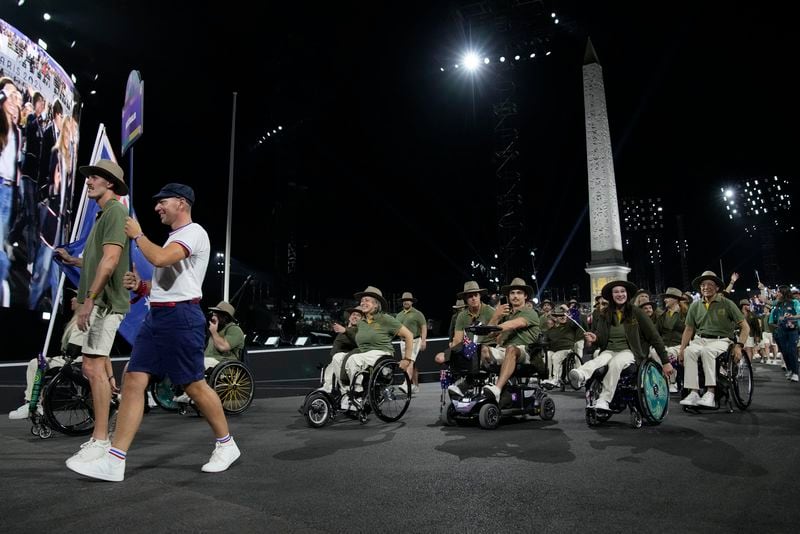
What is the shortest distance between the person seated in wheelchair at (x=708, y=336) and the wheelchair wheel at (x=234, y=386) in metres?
5.22

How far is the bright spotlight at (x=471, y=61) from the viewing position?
2044 centimetres

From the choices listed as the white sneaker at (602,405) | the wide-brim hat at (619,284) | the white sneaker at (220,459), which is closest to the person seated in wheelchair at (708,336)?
the wide-brim hat at (619,284)

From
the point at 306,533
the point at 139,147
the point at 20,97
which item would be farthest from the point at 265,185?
the point at 306,533

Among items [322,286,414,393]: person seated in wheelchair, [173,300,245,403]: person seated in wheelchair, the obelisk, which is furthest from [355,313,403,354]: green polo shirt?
the obelisk

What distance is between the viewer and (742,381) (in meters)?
6.61

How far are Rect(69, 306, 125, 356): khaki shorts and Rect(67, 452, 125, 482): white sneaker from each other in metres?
0.91

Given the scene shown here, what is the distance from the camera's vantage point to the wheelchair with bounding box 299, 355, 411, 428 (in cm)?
582

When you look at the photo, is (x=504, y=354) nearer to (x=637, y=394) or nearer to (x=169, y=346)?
(x=637, y=394)

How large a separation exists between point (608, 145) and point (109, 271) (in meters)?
25.1

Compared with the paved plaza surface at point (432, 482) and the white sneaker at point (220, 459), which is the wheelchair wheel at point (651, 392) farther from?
the white sneaker at point (220, 459)

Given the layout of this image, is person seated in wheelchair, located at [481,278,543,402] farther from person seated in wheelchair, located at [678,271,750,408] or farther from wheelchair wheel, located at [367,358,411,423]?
person seated in wheelchair, located at [678,271,750,408]

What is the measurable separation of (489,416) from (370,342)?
1.60 m

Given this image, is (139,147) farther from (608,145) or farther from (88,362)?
(608,145)

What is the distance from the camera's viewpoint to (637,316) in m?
5.60
